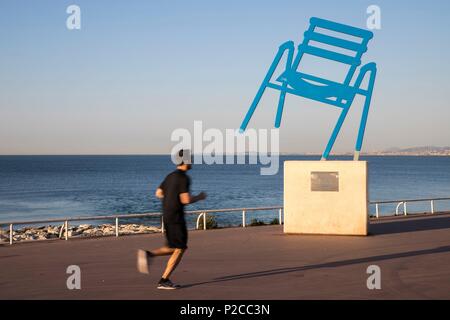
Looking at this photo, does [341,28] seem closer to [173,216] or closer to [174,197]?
[174,197]

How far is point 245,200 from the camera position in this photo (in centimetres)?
6894

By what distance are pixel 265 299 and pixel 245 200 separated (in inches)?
2382

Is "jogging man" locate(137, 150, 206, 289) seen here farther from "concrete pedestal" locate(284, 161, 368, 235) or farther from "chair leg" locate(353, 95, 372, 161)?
"chair leg" locate(353, 95, 372, 161)

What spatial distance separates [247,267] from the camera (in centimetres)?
1147

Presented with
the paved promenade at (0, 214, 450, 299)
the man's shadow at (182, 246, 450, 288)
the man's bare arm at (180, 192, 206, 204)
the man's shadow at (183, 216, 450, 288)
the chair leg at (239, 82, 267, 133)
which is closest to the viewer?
the man's bare arm at (180, 192, 206, 204)

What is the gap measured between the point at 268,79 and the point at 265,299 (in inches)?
363

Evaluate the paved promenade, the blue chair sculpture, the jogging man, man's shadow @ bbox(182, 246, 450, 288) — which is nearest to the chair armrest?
the blue chair sculpture

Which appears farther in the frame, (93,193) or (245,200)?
(93,193)

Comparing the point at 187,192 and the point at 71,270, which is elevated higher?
the point at 187,192

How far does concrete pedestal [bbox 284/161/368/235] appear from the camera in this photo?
16.4 m
